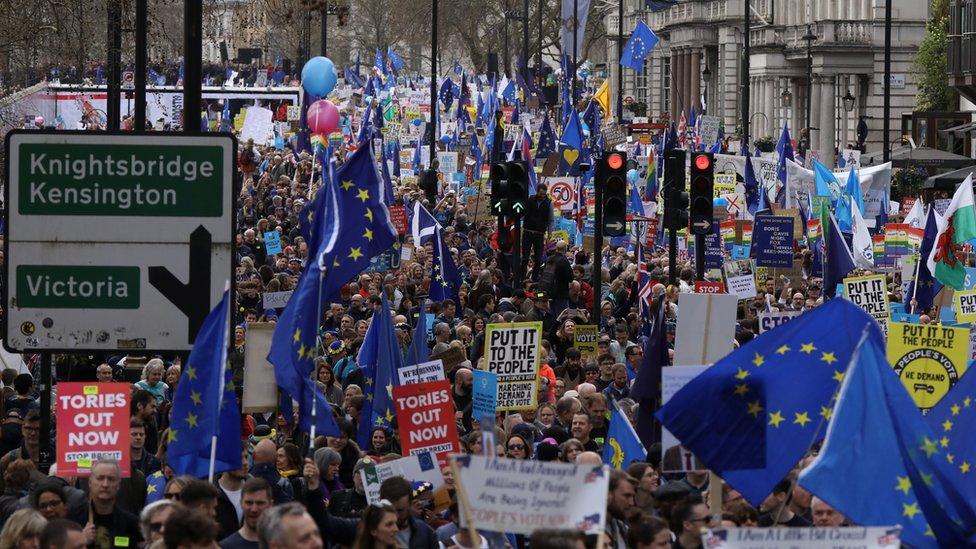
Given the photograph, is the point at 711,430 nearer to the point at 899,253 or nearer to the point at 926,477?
the point at 926,477

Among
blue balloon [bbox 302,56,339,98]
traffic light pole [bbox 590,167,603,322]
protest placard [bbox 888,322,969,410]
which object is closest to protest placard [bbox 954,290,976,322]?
traffic light pole [bbox 590,167,603,322]

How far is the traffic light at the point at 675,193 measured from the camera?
71.1 ft

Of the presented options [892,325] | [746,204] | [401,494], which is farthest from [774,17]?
[401,494]

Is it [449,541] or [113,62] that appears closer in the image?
[449,541]

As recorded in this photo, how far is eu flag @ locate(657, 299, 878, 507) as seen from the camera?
905cm

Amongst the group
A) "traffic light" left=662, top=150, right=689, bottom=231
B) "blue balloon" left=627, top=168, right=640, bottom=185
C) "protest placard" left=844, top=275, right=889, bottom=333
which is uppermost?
"blue balloon" left=627, top=168, right=640, bottom=185

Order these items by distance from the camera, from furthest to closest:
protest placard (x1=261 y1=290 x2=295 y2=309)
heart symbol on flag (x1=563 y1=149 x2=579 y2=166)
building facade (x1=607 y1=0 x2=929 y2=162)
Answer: building facade (x1=607 y1=0 x2=929 y2=162) < heart symbol on flag (x1=563 y1=149 x2=579 y2=166) < protest placard (x1=261 y1=290 x2=295 y2=309)

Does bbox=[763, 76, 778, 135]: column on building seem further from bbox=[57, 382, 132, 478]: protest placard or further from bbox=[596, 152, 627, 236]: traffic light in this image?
bbox=[57, 382, 132, 478]: protest placard

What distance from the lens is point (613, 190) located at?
21.0 m

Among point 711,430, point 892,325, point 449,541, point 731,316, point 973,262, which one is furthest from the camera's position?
point 973,262

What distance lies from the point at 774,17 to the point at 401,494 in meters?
67.5

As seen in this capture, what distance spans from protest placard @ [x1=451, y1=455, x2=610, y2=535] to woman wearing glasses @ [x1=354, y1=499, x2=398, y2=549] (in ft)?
5.68

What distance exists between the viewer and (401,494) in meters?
9.53

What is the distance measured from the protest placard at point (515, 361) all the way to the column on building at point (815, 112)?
50961mm
